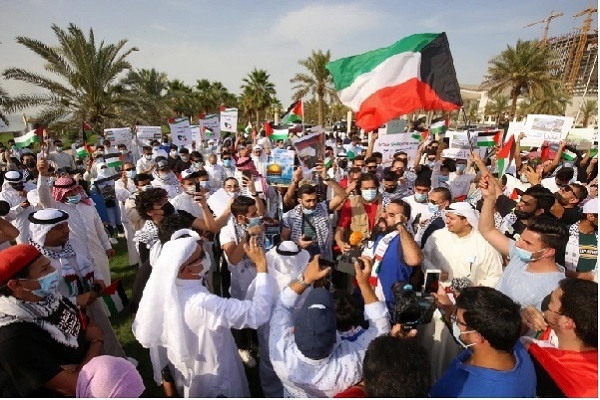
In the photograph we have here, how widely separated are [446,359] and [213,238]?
331 centimetres

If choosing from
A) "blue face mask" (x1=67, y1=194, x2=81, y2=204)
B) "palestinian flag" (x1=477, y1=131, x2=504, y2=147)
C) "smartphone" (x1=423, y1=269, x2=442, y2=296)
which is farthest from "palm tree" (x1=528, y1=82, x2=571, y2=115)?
"blue face mask" (x1=67, y1=194, x2=81, y2=204)

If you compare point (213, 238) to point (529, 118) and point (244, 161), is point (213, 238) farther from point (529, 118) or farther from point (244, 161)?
point (529, 118)

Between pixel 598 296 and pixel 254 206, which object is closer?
pixel 598 296

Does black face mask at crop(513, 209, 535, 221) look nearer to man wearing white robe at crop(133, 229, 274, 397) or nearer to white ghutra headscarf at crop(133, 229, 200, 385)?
man wearing white robe at crop(133, 229, 274, 397)

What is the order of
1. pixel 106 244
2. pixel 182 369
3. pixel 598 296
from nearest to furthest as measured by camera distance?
pixel 598 296 < pixel 182 369 < pixel 106 244

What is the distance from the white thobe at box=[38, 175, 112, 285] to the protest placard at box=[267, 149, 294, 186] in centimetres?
254

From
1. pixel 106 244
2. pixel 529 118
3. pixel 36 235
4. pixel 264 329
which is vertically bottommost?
pixel 264 329

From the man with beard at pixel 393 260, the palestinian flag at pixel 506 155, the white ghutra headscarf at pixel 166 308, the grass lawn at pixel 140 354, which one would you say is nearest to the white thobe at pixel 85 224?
the grass lawn at pixel 140 354

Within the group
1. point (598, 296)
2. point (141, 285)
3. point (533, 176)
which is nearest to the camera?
point (598, 296)

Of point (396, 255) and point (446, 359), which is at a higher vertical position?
point (396, 255)

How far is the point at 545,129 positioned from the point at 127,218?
961 centimetres

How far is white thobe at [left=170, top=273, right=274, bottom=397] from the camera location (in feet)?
8.12

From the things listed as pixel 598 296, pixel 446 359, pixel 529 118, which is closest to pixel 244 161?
pixel 446 359

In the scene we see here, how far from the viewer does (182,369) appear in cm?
273
